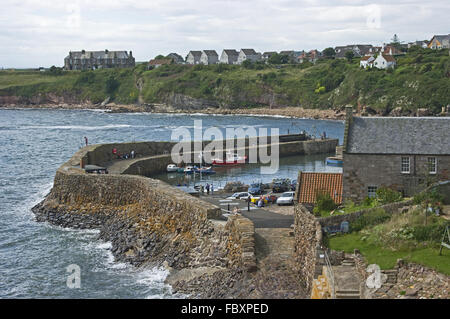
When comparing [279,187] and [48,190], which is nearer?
[279,187]

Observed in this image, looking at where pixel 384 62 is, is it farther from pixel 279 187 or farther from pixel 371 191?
pixel 371 191

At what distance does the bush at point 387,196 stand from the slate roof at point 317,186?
9.56 ft

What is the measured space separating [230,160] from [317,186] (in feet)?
121

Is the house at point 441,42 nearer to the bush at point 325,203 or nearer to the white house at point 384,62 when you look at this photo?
the white house at point 384,62

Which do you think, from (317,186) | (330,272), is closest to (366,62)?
(317,186)

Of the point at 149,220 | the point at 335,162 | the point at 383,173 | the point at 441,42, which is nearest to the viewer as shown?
the point at 383,173

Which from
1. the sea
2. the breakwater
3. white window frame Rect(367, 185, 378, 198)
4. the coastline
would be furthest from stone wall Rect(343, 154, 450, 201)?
the coastline

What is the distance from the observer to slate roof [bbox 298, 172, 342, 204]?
33250mm

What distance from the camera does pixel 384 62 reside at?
16025 centimetres

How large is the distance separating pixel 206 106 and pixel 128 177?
13361 cm

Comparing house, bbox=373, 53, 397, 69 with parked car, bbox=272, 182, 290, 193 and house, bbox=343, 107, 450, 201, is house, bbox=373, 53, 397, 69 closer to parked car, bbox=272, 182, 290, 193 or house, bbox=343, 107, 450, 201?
parked car, bbox=272, 182, 290, 193

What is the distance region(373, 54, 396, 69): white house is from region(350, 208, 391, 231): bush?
14021cm

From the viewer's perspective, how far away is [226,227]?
2998 centimetres
